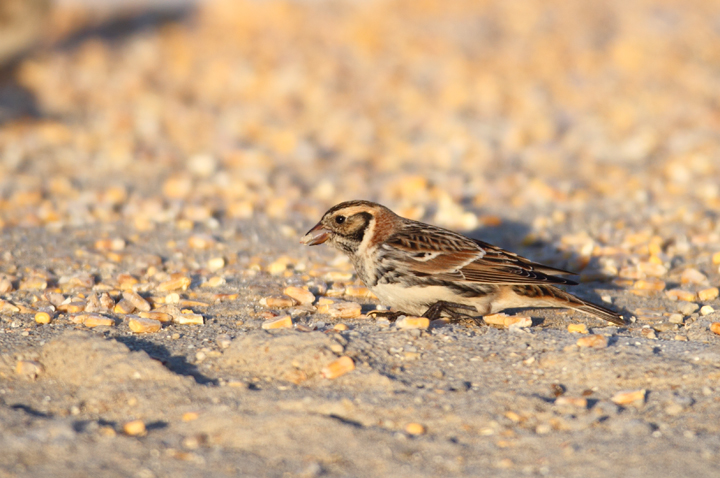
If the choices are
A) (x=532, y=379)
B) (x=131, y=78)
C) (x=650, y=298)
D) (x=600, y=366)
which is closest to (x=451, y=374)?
(x=532, y=379)

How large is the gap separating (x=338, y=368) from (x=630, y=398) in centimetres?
145

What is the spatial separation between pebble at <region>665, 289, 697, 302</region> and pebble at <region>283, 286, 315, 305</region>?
246 centimetres

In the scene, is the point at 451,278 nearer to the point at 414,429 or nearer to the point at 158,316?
the point at 414,429

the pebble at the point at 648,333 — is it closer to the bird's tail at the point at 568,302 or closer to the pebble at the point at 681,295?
the bird's tail at the point at 568,302

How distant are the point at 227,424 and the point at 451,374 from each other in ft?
4.10

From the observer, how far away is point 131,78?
11.8 m

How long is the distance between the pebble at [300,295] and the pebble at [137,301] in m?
0.92

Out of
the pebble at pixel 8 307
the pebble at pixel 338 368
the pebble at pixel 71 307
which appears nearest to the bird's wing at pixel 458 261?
the pebble at pixel 338 368

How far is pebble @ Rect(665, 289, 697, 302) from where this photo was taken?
558 cm

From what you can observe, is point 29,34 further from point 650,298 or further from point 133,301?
point 650,298

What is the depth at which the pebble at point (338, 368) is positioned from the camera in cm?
417

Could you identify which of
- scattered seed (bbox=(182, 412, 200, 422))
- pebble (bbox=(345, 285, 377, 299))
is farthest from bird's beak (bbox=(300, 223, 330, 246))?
scattered seed (bbox=(182, 412, 200, 422))

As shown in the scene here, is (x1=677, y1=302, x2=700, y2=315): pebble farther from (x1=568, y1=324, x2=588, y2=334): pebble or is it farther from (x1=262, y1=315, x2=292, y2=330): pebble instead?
(x1=262, y1=315, x2=292, y2=330): pebble

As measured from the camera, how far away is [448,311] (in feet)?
17.0
